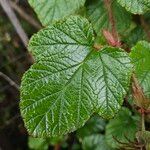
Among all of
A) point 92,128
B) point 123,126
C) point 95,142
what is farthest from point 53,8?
point 92,128

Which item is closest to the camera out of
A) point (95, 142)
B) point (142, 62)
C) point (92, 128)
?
point (142, 62)

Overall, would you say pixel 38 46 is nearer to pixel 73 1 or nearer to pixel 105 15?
pixel 73 1

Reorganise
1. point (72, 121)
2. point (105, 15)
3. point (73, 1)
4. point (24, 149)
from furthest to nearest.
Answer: point (24, 149) < point (105, 15) < point (73, 1) < point (72, 121)

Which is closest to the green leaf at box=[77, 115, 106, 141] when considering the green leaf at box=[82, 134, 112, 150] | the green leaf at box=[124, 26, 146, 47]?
the green leaf at box=[82, 134, 112, 150]

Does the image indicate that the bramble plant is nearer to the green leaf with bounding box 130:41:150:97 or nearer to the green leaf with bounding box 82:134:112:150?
the green leaf with bounding box 130:41:150:97

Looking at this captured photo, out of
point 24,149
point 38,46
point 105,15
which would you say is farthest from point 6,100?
point 38,46

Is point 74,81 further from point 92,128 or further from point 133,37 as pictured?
point 92,128

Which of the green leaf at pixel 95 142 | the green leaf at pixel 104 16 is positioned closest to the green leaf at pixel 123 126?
the green leaf at pixel 95 142
